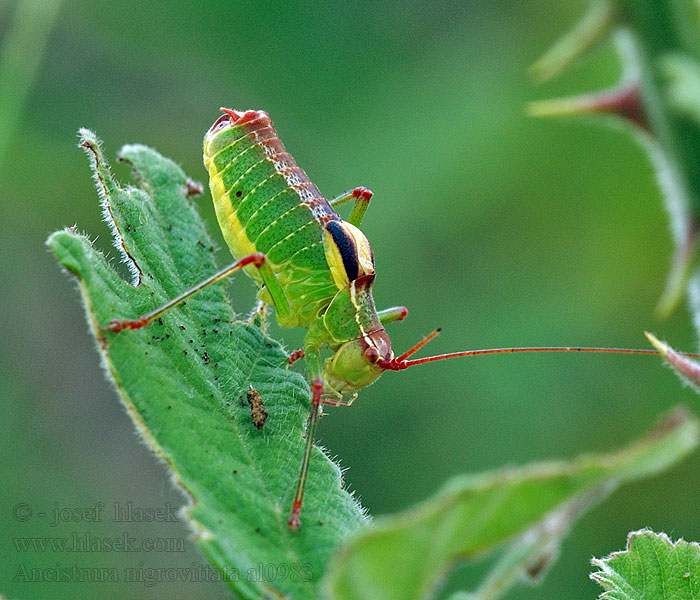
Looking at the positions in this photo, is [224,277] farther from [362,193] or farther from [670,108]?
[670,108]

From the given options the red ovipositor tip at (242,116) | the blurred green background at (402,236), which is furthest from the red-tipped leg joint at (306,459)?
the blurred green background at (402,236)

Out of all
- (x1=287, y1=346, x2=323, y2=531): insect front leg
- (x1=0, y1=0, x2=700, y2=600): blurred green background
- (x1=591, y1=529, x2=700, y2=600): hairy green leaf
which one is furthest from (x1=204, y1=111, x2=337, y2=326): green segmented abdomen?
(x1=0, y1=0, x2=700, y2=600): blurred green background

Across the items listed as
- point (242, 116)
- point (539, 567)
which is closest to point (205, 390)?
point (539, 567)

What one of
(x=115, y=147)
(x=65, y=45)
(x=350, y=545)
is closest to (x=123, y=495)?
(x=115, y=147)

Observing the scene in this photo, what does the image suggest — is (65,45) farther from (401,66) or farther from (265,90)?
(401,66)

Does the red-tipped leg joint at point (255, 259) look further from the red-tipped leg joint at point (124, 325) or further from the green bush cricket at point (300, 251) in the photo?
the red-tipped leg joint at point (124, 325)
